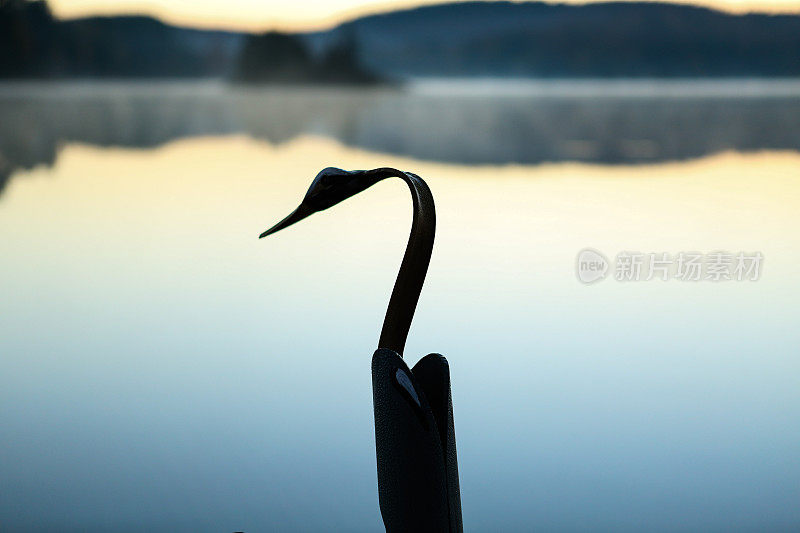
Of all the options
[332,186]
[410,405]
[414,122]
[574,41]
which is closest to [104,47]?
[414,122]

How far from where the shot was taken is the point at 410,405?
0.92 meters

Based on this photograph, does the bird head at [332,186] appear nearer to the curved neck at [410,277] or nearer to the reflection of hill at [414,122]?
the curved neck at [410,277]

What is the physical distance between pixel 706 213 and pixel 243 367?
1.30 meters

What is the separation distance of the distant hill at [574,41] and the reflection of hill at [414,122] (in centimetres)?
12

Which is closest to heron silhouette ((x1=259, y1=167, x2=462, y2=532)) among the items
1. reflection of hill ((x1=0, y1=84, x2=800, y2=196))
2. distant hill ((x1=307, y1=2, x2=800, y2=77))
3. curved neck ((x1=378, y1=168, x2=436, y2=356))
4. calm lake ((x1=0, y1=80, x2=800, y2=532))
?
curved neck ((x1=378, y1=168, x2=436, y2=356))

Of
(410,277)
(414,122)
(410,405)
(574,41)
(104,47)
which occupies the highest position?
(574,41)

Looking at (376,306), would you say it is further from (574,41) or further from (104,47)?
(104,47)

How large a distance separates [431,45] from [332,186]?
206cm

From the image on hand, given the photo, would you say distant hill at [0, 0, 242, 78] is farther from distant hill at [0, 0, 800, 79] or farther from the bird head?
the bird head

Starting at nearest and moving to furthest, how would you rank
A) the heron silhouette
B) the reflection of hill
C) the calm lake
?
the heron silhouette, the calm lake, the reflection of hill

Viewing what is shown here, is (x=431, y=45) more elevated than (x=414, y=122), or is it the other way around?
(x=431, y=45)

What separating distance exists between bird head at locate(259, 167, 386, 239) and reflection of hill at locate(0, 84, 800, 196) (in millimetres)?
1771

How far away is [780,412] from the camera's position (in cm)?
178

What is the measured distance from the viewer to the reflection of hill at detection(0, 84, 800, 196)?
284cm
